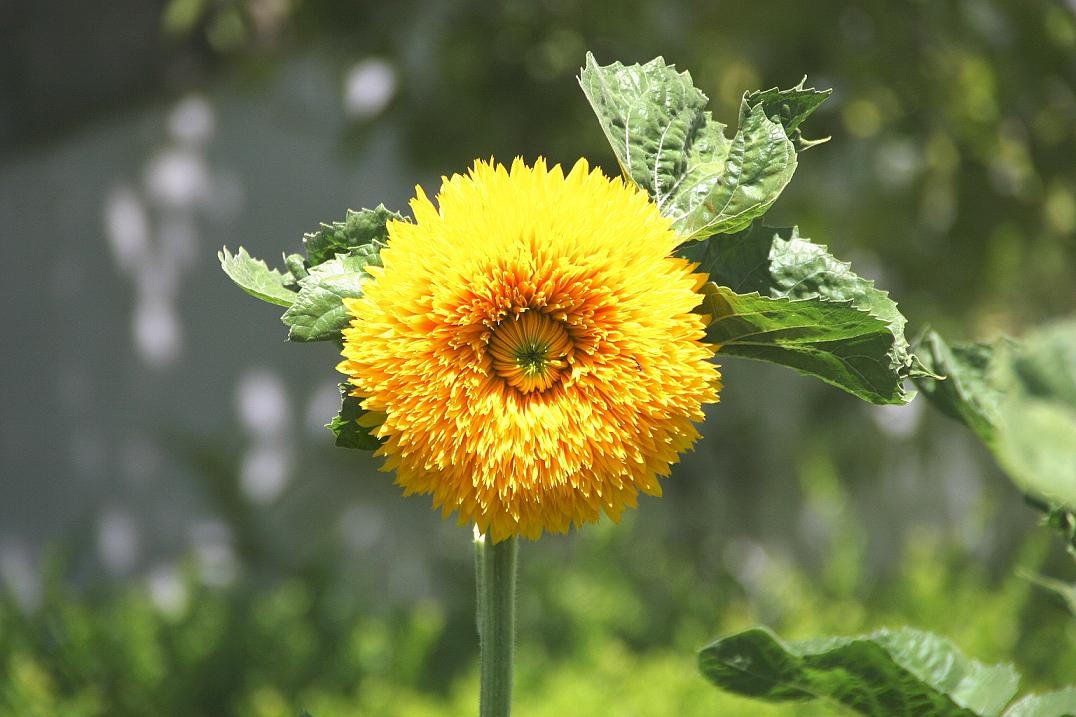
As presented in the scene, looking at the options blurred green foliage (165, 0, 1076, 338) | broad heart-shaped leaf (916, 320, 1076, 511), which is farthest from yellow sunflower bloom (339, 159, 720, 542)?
blurred green foliage (165, 0, 1076, 338)

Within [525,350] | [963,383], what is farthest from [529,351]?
[963,383]

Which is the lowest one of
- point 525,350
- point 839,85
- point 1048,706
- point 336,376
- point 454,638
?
point 1048,706

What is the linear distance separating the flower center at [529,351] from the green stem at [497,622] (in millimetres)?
65

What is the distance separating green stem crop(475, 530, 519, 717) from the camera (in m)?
0.42

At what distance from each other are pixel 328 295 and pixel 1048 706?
0.34m

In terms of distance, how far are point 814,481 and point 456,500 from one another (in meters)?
2.74

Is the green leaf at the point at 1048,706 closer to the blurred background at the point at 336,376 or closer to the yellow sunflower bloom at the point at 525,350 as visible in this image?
the yellow sunflower bloom at the point at 525,350

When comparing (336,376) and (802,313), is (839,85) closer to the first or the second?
(336,376)

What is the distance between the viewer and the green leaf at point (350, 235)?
415 millimetres

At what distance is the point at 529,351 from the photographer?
1.32ft

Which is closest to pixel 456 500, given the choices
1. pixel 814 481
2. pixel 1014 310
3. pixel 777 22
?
pixel 777 22

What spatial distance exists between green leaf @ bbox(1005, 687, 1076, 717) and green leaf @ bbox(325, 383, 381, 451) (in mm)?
297

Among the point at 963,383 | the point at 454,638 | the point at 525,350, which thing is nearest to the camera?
the point at 525,350

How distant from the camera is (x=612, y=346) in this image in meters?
0.39
